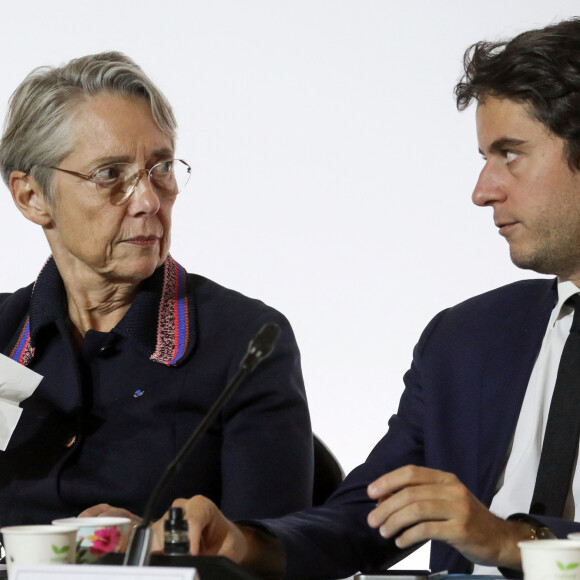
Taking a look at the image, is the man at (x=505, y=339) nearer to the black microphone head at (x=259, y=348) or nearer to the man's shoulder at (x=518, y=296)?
the man's shoulder at (x=518, y=296)

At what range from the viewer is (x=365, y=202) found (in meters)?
3.02

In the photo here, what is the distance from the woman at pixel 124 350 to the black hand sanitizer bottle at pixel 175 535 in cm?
69

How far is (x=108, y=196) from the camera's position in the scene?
1.82 meters

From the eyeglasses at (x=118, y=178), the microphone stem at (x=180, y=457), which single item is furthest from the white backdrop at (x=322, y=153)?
the microphone stem at (x=180, y=457)

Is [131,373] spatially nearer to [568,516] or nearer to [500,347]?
[500,347]

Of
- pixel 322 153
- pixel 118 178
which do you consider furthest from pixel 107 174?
pixel 322 153

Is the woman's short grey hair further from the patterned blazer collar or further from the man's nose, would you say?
the man's nose

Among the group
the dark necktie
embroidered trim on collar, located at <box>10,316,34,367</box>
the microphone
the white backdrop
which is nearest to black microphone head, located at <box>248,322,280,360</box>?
the microphone

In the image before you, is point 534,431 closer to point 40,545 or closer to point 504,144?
point 504,144

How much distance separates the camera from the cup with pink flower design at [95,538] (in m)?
Answer: 1.12

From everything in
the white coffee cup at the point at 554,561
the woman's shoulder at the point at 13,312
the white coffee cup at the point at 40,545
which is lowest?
the white coffee cup at the point at 554,561

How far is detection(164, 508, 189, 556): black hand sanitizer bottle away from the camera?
3.41ft

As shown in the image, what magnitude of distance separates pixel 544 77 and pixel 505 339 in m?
0.44

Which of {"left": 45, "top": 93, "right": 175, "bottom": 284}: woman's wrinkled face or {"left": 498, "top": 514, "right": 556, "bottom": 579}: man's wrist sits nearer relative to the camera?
{"left": 498, "top": 514, "right": 556, "bottom": 579}: man's wrist
